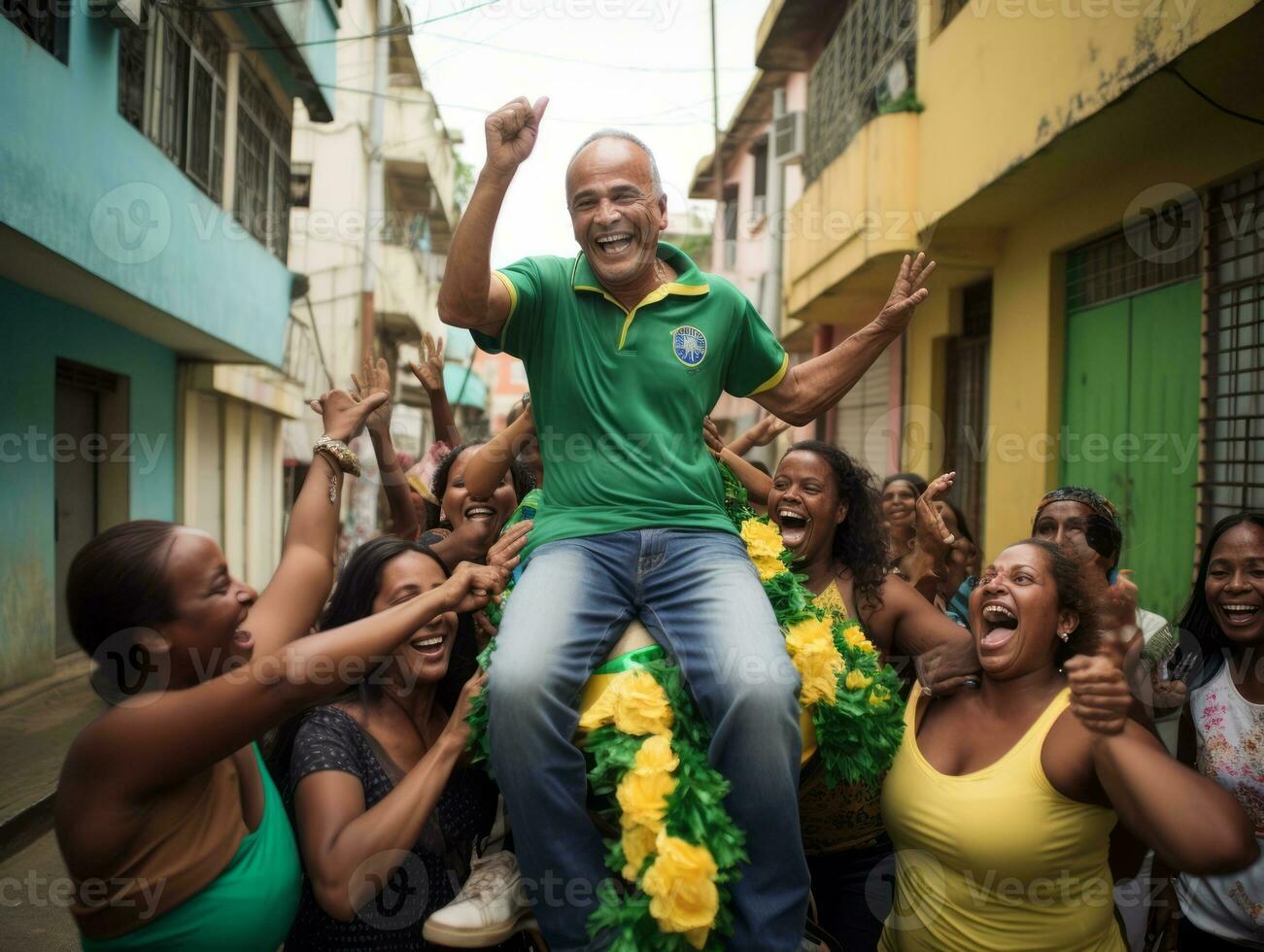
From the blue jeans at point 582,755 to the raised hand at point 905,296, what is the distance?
1.17m

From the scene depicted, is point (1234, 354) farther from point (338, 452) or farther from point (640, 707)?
point (338, 452)

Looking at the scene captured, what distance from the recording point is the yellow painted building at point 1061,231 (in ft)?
19.2

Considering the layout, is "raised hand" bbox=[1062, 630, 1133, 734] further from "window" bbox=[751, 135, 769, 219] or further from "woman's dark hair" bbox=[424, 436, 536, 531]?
"window" bbox=[751, 135, 769, 219]

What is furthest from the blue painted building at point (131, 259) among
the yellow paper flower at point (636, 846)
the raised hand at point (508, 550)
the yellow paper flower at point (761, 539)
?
the yellow paper flower at point (636, 846)

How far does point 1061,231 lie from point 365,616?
7.17m

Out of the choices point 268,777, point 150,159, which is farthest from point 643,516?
point 150,159

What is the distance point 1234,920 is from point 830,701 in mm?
1308

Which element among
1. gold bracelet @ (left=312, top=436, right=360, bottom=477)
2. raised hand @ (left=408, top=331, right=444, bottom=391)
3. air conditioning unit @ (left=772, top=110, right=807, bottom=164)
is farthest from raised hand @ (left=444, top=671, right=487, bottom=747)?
air conditioning unit @ (left=772, top=110, right=807, bottom=164)

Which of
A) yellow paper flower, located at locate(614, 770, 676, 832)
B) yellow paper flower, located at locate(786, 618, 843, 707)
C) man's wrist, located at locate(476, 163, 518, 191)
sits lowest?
yellow paper flower, located at locate(614, 770, 676, 832)

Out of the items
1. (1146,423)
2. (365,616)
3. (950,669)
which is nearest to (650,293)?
(365,616)

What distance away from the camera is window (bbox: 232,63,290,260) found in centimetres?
1270

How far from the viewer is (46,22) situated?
7.20 meters

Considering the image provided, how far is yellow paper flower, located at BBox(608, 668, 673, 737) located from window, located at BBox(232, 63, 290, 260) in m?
11.2

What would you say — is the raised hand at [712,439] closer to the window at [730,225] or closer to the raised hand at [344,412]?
the raised hand at [344,412]
